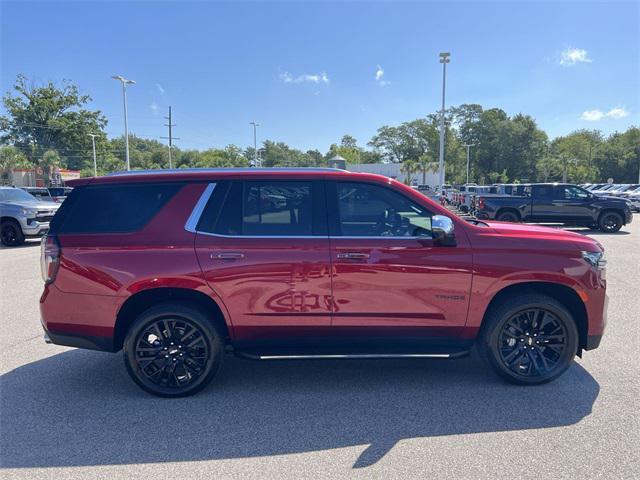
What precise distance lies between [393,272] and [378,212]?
562 mm

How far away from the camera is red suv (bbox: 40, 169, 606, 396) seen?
3512mm

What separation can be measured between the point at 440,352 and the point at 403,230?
3.57 ft

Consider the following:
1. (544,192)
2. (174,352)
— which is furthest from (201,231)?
(544,192)

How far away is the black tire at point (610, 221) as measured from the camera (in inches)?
606

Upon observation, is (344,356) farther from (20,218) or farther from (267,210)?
(20,218)

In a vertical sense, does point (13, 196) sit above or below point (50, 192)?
below

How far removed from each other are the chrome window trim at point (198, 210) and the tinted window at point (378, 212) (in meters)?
1.12

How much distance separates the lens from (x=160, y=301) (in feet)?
12.1

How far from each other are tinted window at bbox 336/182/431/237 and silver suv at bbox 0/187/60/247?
472 inches

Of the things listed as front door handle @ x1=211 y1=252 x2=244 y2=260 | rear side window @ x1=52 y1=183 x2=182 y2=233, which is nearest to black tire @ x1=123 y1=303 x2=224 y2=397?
front door handle @ x1=211 y1=252 x2=244 y2=260

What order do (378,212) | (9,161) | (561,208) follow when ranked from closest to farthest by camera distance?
(378,212), (561,208), (9,161)

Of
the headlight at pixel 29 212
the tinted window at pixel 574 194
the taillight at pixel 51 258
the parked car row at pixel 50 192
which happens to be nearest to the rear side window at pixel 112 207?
the taillight at pixel 51 258

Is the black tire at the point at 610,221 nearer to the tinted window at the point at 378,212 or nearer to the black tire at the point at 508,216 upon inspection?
the black tire at the point at 508,216

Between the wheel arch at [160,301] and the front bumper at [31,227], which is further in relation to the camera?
the front bumper at [31,227]
